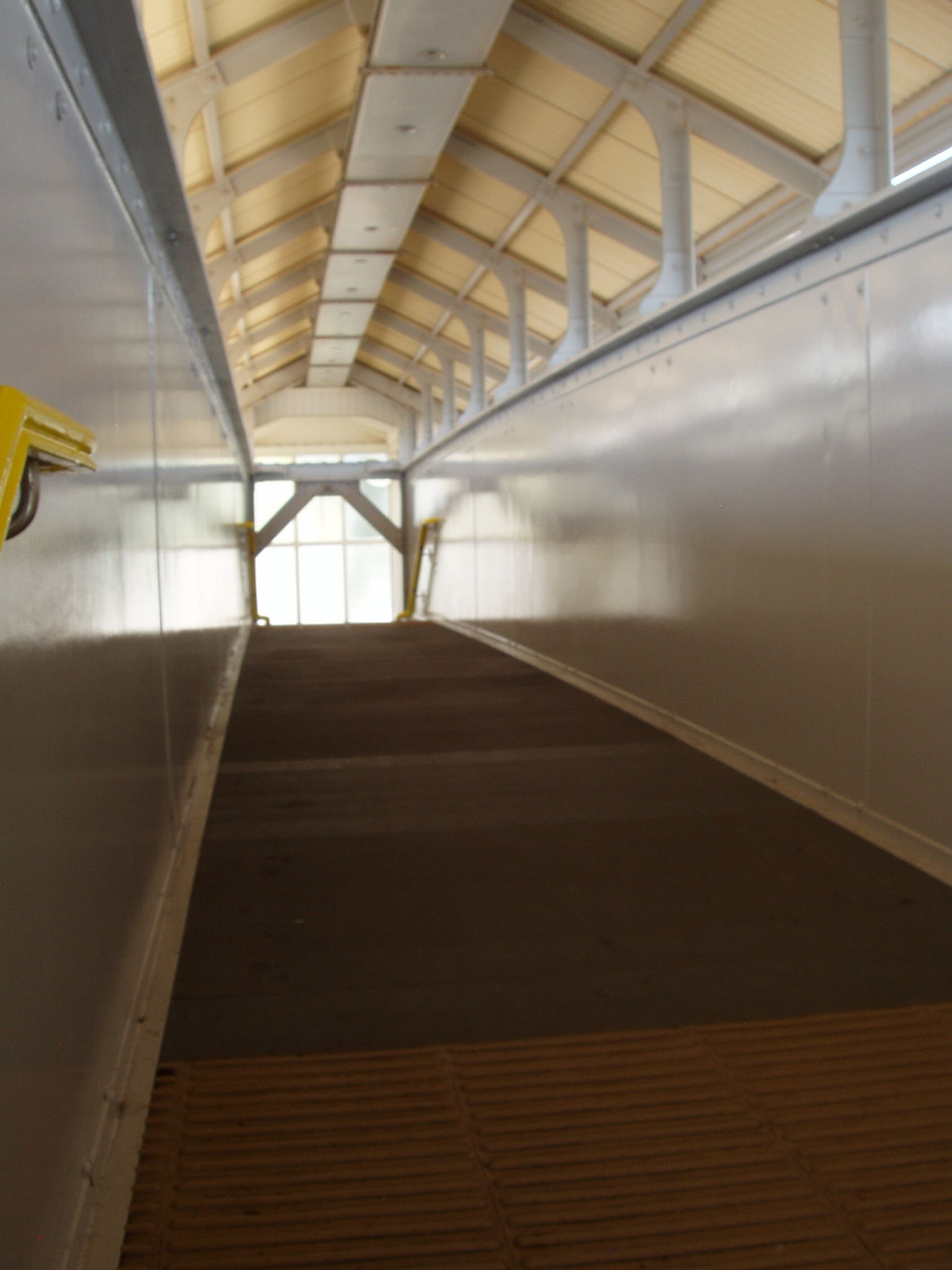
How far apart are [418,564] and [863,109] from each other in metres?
14.3

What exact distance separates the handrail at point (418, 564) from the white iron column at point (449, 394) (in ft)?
4.94

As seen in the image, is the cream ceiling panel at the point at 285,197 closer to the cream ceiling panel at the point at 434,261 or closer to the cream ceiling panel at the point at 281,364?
the cream ceiling panel at the point at 434,261

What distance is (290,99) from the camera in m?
9.21

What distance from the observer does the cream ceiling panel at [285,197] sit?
11.3m

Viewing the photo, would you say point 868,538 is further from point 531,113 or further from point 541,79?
point 531,113

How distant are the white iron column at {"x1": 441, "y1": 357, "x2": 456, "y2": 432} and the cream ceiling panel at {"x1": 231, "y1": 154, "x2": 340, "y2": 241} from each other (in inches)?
205

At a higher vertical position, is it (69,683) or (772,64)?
(772,64)

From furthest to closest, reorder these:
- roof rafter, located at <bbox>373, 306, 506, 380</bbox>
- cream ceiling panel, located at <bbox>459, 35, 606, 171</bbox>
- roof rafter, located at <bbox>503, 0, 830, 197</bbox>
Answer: roof rafter, located at <bbox>373, 306, 506, 380</bbox>, cream ceiling panel, located at <bbox>459, 35, 606, 171</bbox>, roof rafter, located at <bbox>503, 0, 830, 197</bbox>

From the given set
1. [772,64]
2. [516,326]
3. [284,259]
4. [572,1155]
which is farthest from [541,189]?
[572,1155]

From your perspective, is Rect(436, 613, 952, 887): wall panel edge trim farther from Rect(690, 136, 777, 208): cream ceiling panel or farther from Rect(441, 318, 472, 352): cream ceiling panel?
Rect(441, 318, 472, 352): cream ceiling panel

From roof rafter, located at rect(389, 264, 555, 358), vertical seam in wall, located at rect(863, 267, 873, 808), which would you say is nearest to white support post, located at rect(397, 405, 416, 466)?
roof rafter, located at rect(389, 264, 555, 358)

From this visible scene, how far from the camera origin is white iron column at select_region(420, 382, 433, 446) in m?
20.5

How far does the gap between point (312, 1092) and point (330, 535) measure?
30412 millimetres

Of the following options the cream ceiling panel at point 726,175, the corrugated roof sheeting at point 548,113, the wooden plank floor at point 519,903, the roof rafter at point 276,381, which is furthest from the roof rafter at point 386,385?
the wooden plank floor at point 519,903
